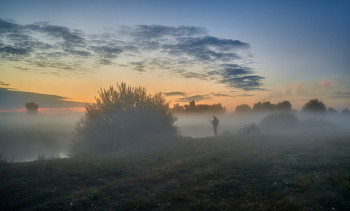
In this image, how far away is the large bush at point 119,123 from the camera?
99.5 feet

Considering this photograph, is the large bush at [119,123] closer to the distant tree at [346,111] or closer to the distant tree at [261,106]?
the distant tree at [261,106]

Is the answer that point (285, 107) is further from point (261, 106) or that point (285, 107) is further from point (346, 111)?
point (346, 111)

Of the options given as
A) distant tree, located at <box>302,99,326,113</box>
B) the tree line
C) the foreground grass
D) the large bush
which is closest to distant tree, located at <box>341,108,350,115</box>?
the tree line

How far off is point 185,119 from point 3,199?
147 metres

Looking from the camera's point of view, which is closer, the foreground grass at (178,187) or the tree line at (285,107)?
the foreground grass at (178,187)

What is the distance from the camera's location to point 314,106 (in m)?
91.3

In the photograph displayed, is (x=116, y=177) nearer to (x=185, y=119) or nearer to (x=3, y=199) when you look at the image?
(x=3, y=199)

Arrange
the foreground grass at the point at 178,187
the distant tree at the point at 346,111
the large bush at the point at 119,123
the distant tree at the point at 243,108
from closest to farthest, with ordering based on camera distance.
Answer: the foreground grass at the point at 178,187 < the large bush at the point at 119,123 < the distant tree at the point at 243,108 < the distant tree at the point at 346,111

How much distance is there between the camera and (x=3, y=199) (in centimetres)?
998

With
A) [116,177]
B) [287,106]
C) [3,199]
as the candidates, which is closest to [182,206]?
[116,177]

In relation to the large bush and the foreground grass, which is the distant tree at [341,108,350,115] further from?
the foreground grass

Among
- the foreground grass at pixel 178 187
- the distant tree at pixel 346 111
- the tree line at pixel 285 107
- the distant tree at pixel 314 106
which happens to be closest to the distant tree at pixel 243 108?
the tree line at pixel 285 107

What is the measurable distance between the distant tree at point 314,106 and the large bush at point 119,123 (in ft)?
274

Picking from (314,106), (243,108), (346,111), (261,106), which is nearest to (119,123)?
(314,106)
